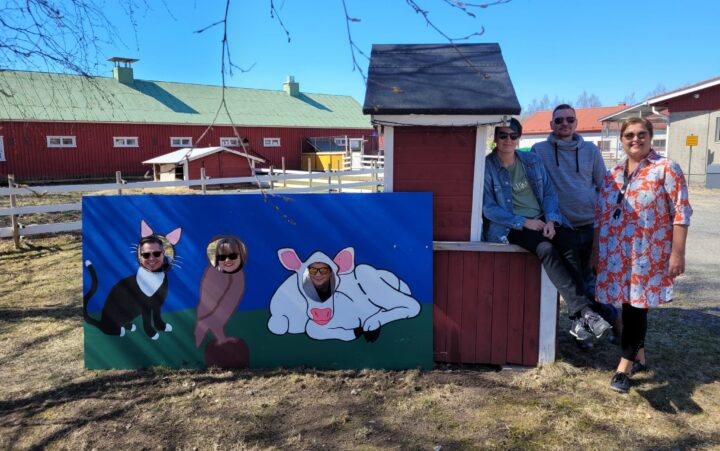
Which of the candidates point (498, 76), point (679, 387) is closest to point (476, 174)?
point (498, 76)

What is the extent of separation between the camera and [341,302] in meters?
3.96

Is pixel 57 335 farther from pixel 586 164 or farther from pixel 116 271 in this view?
pixel 586 164

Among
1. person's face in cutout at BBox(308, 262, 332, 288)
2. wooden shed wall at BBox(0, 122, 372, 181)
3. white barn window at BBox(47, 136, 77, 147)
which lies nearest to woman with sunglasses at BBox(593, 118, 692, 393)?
person's face in cutout at BBox(308, 262, 332, 288)

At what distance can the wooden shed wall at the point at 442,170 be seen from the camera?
3.91m

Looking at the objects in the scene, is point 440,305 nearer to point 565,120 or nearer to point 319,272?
point 319,272

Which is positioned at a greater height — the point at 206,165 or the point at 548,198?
the point at 206,165

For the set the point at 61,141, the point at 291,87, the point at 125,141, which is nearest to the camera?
the point at 61,141

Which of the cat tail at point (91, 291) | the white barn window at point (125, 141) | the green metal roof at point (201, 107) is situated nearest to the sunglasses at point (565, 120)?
the cat tail at point (91, 291)

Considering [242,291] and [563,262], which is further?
[242,291]

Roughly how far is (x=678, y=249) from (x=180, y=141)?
2980 centimetres

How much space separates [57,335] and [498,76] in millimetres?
4655

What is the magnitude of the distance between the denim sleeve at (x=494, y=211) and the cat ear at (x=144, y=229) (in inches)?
104

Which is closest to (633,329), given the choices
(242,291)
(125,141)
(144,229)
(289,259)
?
(289,259)

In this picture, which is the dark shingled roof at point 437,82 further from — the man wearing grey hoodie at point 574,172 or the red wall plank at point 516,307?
the red wall plank at point 516,307
